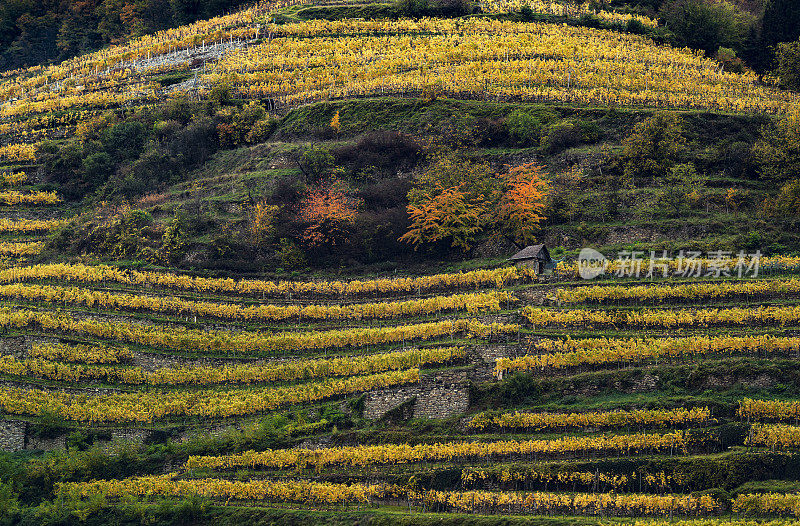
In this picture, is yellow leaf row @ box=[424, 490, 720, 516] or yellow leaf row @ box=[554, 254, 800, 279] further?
yellow leaf row @ box=[554, 254, 800, 279]

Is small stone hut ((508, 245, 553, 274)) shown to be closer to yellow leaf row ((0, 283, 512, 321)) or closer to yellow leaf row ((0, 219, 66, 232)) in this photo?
yellow leaf row ((0, 283, 512, 321))

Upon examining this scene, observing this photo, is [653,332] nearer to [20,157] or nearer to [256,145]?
[256,145]

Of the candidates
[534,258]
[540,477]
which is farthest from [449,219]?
[540,477]

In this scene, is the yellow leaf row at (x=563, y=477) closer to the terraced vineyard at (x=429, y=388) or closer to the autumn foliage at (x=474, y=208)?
the terraced vineyard at (x=429, y=388)

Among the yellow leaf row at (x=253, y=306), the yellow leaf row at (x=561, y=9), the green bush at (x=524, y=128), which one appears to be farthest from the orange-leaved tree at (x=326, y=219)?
the yellow leaf row at (x=561, y=9)

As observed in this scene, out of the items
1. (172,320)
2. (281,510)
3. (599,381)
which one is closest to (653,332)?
(599,381)

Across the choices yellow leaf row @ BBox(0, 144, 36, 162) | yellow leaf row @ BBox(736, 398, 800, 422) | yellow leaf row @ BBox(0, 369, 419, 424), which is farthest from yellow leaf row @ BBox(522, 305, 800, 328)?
yellow leaf row @ BBox(0, 144, 36, 162)
